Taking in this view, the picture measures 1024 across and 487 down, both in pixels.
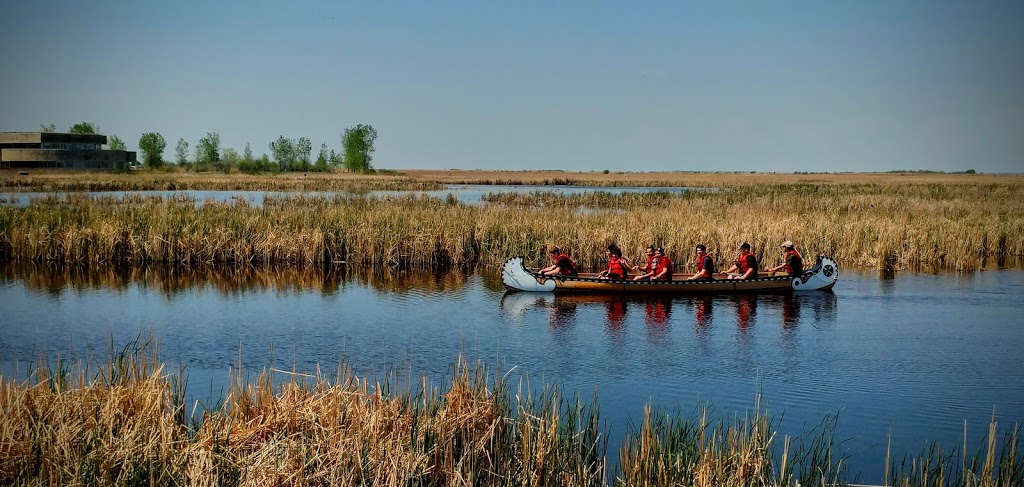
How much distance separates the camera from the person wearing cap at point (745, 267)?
22031 mm

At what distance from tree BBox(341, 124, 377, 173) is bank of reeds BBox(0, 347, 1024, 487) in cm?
12033

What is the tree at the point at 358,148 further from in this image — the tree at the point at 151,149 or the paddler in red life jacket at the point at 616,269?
the paddler in red life jacket at the point at 616,269

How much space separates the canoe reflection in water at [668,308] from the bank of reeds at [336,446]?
954 centimetres

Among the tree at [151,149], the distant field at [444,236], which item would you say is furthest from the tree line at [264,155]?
the distant field at [444,236]

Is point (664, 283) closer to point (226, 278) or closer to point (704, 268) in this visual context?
point (704, 268)

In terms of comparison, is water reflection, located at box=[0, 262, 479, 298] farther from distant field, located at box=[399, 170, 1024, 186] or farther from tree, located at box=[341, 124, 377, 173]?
tree, located at box=[341, 124, 377, 173]

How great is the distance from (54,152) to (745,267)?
309ft

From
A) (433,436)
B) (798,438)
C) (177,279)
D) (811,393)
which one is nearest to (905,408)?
(811,393)

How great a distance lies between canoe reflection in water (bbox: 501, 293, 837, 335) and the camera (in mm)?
18859

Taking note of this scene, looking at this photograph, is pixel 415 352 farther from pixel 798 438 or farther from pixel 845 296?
pixel 845 296

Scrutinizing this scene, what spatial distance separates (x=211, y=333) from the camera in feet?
54.7

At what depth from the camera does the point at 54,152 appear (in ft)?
319

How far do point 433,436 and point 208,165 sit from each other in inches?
4501

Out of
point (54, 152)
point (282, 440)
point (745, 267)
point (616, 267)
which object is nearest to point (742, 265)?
point (745, 267)
